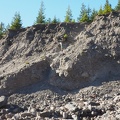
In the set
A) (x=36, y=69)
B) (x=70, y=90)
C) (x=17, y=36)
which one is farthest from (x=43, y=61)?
(x=17, y=36)

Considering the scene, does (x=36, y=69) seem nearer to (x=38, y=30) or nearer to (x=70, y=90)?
(x=70, y=90)

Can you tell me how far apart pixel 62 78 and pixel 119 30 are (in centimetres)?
781

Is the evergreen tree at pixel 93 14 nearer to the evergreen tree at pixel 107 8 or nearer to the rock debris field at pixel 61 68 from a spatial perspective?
the evergreen tree at pixel 107 8

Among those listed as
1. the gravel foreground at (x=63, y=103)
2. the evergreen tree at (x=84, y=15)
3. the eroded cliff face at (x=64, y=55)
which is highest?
the evergreen tree at (x=84, y=15)

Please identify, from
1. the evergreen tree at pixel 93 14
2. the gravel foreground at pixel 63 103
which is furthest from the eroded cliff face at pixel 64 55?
the evergreen tree at pixel 93 14

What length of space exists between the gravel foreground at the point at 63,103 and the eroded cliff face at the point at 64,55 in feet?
3.93

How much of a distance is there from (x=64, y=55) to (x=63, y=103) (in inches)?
287

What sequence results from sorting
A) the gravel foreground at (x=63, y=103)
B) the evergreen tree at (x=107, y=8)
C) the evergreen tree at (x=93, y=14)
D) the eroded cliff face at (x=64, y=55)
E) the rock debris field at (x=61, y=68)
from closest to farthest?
the gravel foreground at (x=63, y=103), the rock debris field at (x=61, y=68), the eroded cliff face at (x=64, y=55), the evergreen tree at (x=107, y=8), the evergreen tree at (x=93, y=14)

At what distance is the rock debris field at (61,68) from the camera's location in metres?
26.2

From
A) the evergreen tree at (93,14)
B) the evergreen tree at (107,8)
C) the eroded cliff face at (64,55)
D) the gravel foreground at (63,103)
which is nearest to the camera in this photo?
the gravel foreground at (63,103)

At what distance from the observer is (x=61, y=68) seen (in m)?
31.6

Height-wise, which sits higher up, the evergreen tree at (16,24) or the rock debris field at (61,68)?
the evergreen tree at (16,24)

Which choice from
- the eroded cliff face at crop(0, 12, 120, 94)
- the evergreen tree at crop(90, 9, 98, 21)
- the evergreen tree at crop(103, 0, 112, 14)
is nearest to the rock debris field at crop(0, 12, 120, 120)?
the eroded cliff face at crop(0, 12, 120, 94)

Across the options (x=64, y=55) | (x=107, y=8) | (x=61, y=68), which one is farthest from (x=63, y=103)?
(x=107, y=8)
